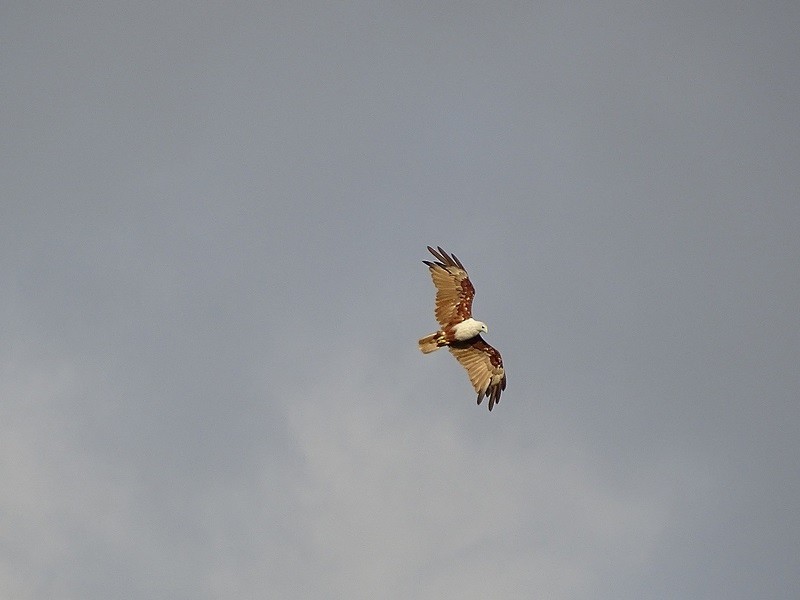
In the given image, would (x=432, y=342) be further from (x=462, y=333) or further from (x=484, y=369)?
(x=484, y=369)

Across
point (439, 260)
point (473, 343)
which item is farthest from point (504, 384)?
point (439, 260)

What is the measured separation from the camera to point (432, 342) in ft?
188

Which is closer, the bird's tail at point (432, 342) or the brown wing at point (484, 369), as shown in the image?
the bird's tail at point (432, 342)

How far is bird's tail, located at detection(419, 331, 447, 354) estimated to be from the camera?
2239 inches

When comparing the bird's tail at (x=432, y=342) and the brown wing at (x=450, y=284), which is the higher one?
the brown wing at (x=450, y=284)

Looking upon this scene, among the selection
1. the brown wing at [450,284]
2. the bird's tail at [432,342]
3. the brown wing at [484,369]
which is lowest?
the brown wing at [484,369]

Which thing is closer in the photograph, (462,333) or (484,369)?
(462,333)

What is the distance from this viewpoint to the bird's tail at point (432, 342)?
187 ft

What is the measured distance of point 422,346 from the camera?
56.9 metres

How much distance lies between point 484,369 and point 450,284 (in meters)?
5.31

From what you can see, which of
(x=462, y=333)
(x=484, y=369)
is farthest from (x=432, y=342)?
(x=484, y=369)

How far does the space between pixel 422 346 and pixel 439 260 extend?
492cm

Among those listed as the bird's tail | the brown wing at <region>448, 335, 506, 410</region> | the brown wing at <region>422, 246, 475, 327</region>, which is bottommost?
the brown wing at <region>448, 335, 506, 410</region>

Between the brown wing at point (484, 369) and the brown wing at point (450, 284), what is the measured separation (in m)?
2.47
